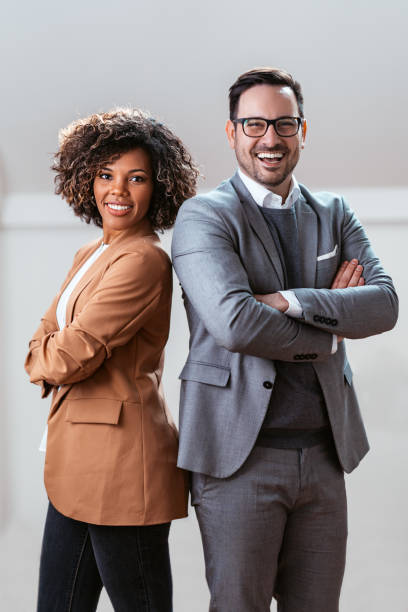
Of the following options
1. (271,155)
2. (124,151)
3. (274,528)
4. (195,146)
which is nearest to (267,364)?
(274,528)

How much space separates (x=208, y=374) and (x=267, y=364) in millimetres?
150

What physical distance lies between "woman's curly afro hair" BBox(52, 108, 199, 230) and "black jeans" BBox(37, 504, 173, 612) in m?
0.83

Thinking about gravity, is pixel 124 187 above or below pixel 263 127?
below

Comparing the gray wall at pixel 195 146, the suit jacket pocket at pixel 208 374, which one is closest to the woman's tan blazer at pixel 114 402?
the suit jacket pocket at pixel 208 374

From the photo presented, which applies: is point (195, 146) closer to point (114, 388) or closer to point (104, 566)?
point (114, 388)

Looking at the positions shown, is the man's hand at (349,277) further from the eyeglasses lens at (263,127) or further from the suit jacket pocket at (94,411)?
the suit jacket pocket at (94,411)

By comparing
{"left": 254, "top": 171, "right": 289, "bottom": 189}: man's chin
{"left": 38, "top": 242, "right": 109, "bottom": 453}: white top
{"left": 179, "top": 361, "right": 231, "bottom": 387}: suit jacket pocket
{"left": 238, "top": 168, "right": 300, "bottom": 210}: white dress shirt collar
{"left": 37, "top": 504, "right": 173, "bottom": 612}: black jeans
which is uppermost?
{"left": 254, "top": 171, "right": 289, "bottom": 189}: man's chin

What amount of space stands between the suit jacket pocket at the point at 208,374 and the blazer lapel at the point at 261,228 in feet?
0.90

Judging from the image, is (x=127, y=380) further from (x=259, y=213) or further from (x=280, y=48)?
(x=280, y=48)

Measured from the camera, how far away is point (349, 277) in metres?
A: 1.92

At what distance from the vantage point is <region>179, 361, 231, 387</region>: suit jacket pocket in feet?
5.95

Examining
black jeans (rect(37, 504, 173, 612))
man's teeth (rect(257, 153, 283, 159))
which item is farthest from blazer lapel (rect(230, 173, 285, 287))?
black jeans (rect(37, 504, 173, 612))

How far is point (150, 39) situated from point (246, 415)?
172cm

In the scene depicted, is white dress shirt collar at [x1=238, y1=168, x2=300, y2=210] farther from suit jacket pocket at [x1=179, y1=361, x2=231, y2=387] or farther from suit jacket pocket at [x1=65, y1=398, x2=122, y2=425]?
suit jacket pocket at [x1=65, y1=398, x2=122, y2=425]
